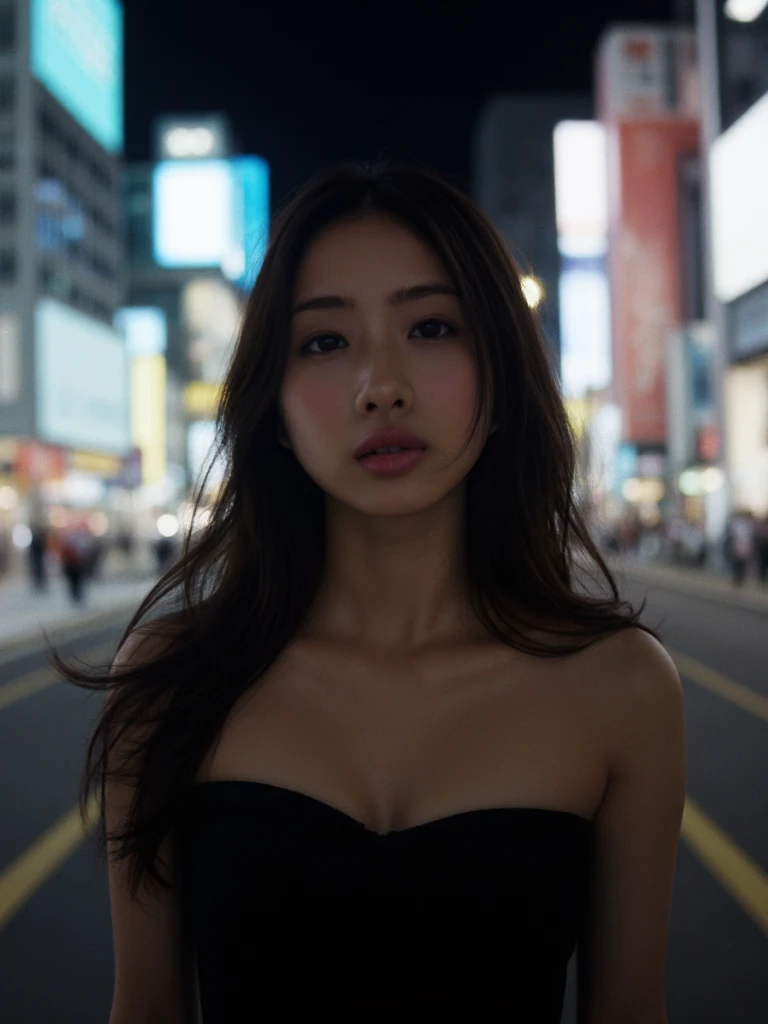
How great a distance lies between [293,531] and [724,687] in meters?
9.81

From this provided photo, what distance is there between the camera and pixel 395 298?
1954 millimetres

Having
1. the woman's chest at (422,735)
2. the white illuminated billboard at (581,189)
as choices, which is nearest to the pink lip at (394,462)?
the woman's chest at (422,735)

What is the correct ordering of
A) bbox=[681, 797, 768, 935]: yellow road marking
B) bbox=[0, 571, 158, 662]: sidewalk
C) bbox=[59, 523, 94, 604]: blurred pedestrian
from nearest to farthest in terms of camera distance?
bbox=[681, 797, 768, 935]: yellow road marking → bbox=[0, 571, 158, 662]: sidewalk → bbox=[59, 523, 94, 604]: blurred pedestrian

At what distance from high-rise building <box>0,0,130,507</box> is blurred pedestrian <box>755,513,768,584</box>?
37.6 meters

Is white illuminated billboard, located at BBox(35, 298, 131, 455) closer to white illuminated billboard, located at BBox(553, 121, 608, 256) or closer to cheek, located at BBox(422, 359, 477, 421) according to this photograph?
white illuminated billboard, located at BBox(553, 121, 608, 256)

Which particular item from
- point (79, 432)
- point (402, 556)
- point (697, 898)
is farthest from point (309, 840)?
point (79, 432)

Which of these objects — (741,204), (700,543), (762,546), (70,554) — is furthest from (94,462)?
(762,546)

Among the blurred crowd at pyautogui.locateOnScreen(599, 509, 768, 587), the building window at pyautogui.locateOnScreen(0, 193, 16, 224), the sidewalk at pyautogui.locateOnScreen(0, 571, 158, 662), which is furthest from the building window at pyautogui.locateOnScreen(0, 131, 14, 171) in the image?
the blurred crowd at pyautogui.locateOnScreen(599, 509, 768, 587)

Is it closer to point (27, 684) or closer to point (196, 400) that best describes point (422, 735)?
point (27, 684)

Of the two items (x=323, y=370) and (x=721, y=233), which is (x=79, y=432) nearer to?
(x=721, y=233)

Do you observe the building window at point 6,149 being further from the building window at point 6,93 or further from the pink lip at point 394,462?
the pink lip at point 394,462

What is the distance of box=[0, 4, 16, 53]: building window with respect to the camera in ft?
202

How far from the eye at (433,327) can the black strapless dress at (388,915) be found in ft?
2.51

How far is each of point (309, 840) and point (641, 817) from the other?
535mm
